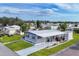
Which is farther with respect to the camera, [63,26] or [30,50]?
[63,26]

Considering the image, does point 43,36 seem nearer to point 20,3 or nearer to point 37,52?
point 37,52

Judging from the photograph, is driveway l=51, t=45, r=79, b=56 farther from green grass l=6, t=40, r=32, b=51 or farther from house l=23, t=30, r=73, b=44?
green grass l=6, t=40, r=32, b=51

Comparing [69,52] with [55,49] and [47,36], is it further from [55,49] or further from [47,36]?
[47,36]

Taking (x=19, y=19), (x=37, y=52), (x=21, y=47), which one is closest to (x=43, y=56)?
(x=37, y=52)

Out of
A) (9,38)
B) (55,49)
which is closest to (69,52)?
(55,49)

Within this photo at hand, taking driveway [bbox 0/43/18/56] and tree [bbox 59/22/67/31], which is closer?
driveway [bbox 0/43/18/56]

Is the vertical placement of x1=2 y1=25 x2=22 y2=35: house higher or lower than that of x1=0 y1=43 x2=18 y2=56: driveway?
higher

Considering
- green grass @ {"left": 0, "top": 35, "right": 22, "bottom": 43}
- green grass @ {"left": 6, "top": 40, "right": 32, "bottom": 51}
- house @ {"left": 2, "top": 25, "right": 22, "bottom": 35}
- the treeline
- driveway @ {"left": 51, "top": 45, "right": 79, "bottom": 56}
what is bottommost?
driveway @ {"left": 51, "top": 45, "right": 79, "bottom": 56}

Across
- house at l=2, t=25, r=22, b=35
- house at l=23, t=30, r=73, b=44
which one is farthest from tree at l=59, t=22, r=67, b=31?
house at l=2, t=25, r=22, b=35

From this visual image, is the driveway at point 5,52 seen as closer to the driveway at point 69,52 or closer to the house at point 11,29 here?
the house at point 11,29
